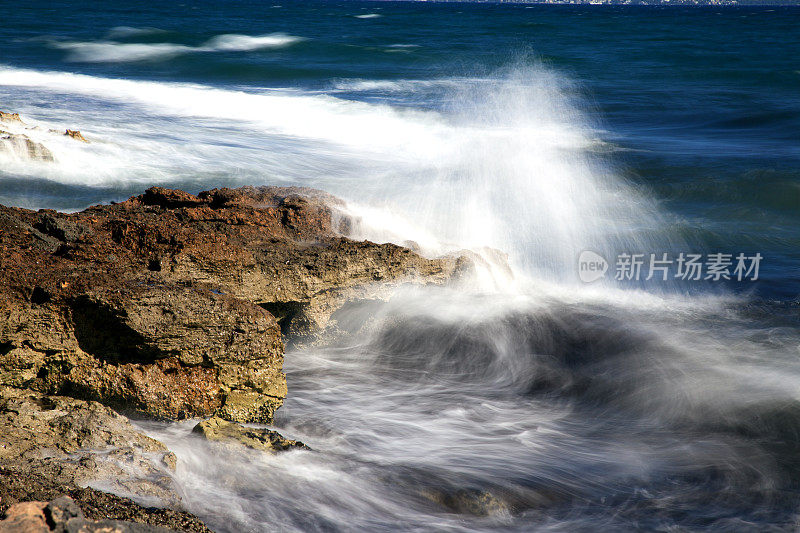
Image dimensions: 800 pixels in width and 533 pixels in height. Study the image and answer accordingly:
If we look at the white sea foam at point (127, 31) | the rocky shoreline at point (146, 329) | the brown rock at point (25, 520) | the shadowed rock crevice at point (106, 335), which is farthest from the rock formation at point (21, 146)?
the white sea foam at point (127, 31)

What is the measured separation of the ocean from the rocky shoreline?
0.66ft

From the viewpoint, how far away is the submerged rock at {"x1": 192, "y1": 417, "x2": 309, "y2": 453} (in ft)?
8.82

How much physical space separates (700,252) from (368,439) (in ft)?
17.8

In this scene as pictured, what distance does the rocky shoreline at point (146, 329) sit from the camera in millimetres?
2254

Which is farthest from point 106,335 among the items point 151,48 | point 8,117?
point 151,48

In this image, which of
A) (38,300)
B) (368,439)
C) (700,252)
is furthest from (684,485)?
(700,252)

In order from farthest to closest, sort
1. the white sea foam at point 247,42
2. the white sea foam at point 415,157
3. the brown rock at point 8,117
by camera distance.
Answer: the white sea foam at point 247,42 < the brown rock at point 8,117 < the white sea foam at point 415,157

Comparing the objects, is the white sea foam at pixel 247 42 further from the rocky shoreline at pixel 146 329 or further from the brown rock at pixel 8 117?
the rocky shoreline at pixel 146 329

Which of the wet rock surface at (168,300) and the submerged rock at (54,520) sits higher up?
the wet rock surface at (168,300)

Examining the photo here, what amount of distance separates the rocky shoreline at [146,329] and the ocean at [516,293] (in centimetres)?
20

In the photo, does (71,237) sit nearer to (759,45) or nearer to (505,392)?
(505,392)

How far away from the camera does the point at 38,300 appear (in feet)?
8.82

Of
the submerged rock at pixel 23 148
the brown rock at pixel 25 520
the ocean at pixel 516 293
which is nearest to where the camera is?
the brown rock at pixel 25 520

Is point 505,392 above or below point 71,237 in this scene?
below
